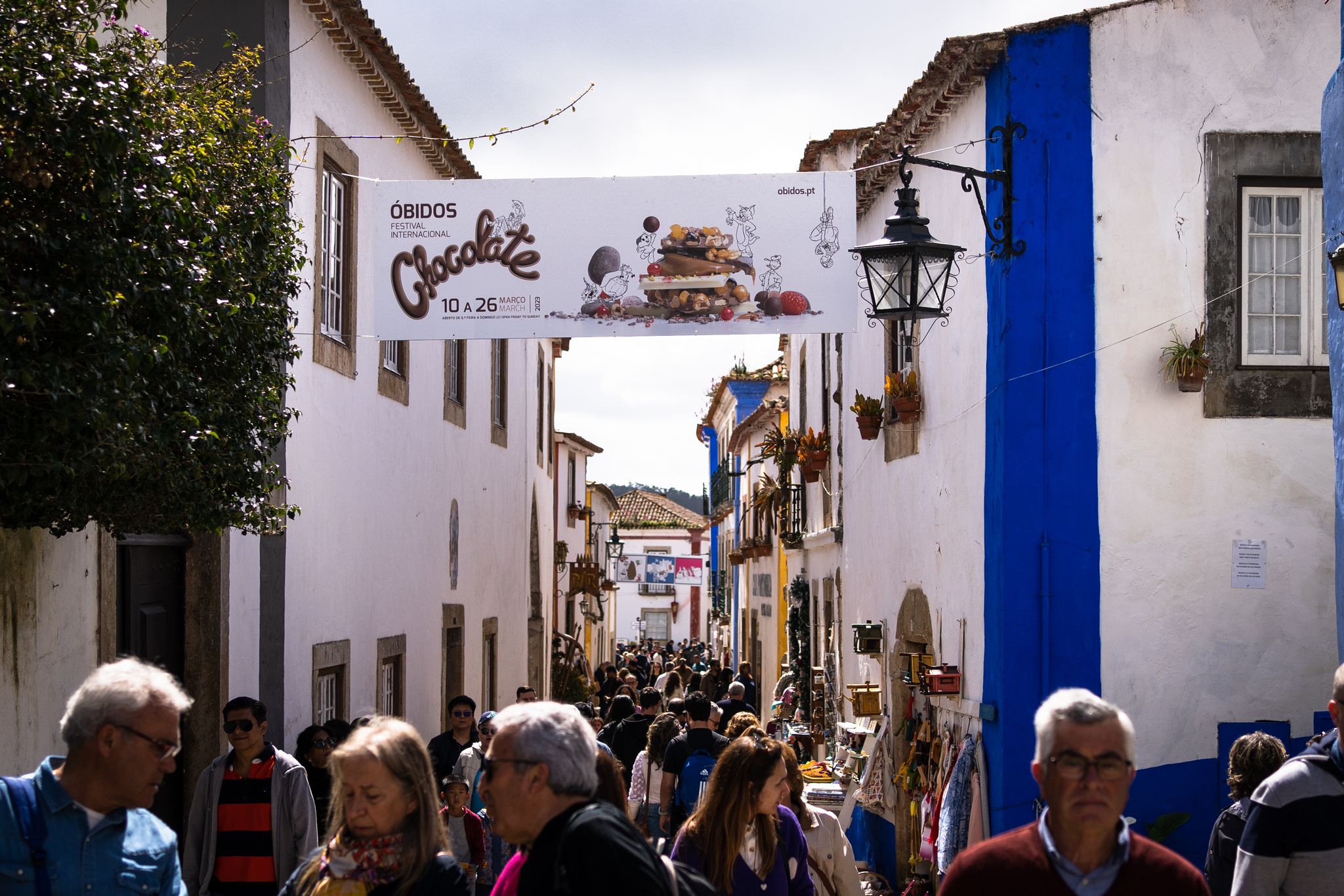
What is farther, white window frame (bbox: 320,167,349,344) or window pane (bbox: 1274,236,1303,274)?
white window frame (bbox: 320,167,349,344)

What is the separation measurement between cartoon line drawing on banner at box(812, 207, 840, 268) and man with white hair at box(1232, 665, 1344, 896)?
6468 mm

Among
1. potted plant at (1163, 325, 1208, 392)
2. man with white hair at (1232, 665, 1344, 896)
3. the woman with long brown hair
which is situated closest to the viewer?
man with white hair at (1232, 665, 1344, 896)

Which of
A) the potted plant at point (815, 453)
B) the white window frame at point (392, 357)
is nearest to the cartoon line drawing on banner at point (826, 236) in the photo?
the white window frame at point (392, 357)

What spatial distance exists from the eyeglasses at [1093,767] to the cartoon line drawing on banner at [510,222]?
796cm

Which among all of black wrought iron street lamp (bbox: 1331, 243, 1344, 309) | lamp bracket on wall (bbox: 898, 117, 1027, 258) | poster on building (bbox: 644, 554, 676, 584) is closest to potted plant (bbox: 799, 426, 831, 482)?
lamp bracket on wall (bbox: 898, 117, 1027, 258)

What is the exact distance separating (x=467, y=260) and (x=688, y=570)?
152 ft

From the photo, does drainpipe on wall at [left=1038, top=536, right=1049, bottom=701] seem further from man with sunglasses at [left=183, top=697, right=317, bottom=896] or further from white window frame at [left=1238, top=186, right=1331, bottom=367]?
man with sunglasses at [left=183, top=697, right=317, bottom=896]

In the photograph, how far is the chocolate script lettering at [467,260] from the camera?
10.9 metres

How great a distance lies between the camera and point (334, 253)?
42.1 ft

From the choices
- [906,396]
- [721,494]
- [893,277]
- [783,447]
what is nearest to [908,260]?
[893,277]

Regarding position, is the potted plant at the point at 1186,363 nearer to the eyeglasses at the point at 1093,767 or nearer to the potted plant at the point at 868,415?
the potted plant at the point at 868,415

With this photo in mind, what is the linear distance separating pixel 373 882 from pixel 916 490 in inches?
360

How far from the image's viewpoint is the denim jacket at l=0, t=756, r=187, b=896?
3865 mm

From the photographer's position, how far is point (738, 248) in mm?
10812
